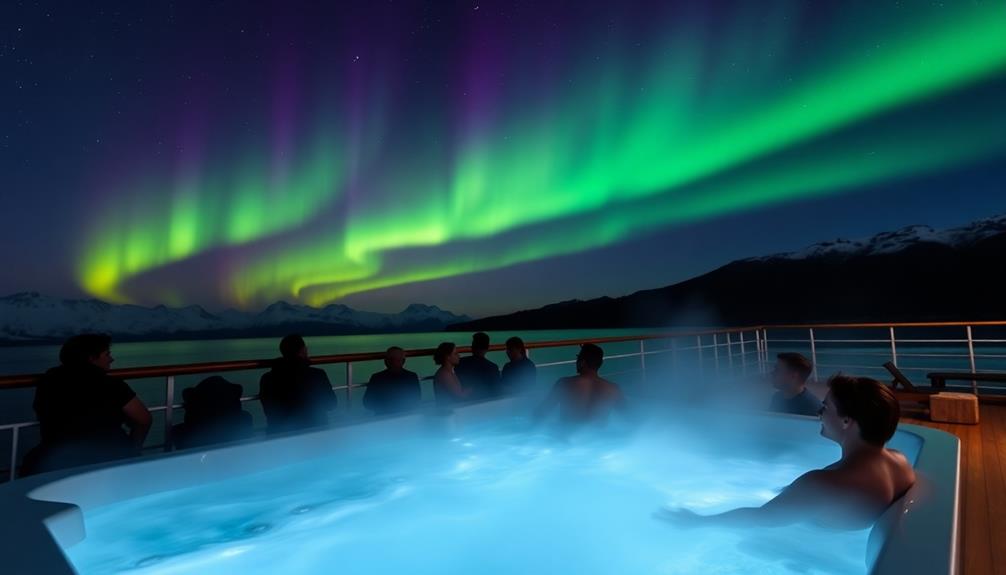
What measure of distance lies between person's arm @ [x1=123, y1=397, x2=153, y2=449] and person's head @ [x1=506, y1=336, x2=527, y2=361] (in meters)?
1.94

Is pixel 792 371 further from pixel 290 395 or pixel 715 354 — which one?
pixel 715 354

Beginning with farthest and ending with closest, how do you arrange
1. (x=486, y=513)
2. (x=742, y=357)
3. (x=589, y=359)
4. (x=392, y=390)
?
(x=742, y=357)
(x=392, y=390)
(x=589, y=359)
(x=486, y=513)

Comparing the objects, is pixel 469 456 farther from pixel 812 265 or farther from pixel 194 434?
pixel 812 265

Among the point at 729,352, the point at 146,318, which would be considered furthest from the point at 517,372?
the point at 146,318

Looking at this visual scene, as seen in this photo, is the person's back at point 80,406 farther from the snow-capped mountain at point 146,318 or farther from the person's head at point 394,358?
the snow-capped mountain at point 146,318

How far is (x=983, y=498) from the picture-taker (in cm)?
143

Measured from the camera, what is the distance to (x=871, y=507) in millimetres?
1196

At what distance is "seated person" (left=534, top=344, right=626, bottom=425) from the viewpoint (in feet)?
8.67

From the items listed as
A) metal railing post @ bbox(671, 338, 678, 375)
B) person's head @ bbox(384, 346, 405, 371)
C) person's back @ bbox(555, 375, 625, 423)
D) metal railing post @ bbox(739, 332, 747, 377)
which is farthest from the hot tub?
metal railing post @ bbox(739, 332, 747, 377)

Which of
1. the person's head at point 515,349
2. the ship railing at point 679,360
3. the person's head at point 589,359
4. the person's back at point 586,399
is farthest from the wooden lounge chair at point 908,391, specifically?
the person's head at point 515,349

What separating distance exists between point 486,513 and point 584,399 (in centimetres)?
88

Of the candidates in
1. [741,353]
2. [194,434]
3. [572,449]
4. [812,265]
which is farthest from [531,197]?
[812,265]

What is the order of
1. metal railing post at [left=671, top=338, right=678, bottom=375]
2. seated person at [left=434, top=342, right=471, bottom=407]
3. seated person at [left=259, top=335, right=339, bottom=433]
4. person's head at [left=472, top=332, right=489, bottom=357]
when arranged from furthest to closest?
1. metal railing post at [left=671, top=338, right=678, bottom=375]
2. person's head at [left=472, top=332, right=489, bottom=357]
3. seated person at [left=434, top=342, right=471, bottom=407]
4. seated person at [left=259, top=335, right=339, bottom=433]

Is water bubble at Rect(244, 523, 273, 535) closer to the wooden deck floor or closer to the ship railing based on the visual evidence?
the ship railing
